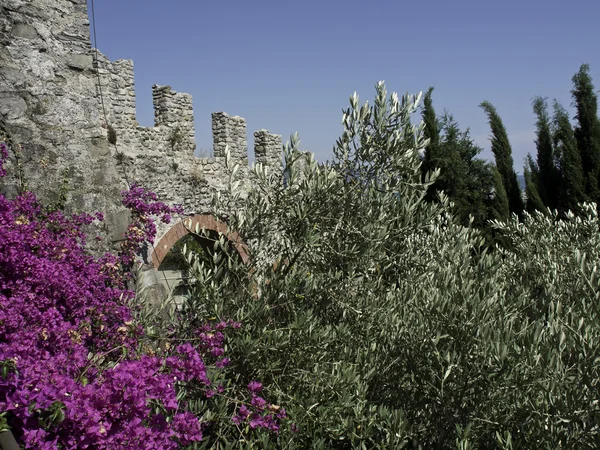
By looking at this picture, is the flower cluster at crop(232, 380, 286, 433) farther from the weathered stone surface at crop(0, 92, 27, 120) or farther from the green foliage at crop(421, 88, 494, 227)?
the green foliage at crop(421, 88, 494, 227)

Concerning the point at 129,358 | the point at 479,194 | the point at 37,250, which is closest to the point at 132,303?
the point at 37,250

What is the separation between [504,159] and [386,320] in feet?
55.0

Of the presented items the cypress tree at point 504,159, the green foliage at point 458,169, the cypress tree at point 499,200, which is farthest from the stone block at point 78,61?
the cypress tree at point 504,159

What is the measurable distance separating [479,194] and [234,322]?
50.8ft

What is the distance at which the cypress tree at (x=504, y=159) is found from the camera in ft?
62.4

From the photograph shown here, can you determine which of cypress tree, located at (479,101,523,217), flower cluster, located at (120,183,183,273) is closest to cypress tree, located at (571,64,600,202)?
cypress tree, located at (479,101,523,217)

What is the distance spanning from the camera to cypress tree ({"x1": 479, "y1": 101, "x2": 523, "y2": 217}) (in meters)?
19.0

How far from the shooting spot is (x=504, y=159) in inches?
757

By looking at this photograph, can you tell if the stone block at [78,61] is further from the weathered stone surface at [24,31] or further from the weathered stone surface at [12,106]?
the weathered stone surface at [12,106]

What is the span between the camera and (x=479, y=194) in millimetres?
17781

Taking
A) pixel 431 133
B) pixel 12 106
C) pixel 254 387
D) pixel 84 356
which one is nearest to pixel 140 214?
pixel 12 106

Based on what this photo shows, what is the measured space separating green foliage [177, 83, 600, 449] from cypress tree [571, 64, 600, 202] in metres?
14.4

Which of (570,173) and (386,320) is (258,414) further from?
(570,173)

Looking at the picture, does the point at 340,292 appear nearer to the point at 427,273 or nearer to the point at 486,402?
the point at 427,273
